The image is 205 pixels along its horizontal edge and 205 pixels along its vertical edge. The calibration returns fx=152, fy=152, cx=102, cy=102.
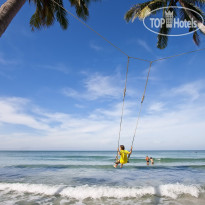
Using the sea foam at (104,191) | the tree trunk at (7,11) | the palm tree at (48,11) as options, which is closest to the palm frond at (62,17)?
the palm tree at (48,11)

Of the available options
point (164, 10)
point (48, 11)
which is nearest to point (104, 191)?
point (48, 11)

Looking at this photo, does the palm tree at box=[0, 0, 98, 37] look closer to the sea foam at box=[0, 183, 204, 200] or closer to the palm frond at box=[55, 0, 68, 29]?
the palm frond at box=[55, 0, 68, 29]

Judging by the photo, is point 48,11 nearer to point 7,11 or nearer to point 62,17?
point 62,17

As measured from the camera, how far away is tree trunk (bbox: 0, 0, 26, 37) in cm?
373

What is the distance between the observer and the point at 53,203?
6.43 meters

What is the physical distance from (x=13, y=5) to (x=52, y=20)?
380cm

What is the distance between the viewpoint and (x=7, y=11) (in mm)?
3902

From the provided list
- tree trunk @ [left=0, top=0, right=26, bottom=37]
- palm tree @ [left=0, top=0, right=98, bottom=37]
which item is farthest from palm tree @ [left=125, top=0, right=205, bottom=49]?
tree trunk @ [left=0, top=0, right=26, bottom=37]

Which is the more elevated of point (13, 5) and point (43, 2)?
point (43, 2)

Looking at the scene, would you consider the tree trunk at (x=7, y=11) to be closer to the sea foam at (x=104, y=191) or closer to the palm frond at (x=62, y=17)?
the palm frond at (x=62, y=17)

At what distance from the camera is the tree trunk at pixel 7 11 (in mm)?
3726

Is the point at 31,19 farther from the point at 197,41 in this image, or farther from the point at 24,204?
Result: the point at 197,41

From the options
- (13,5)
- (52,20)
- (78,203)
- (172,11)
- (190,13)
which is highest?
(172,11)

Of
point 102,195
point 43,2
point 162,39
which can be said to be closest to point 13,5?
point 43,2
